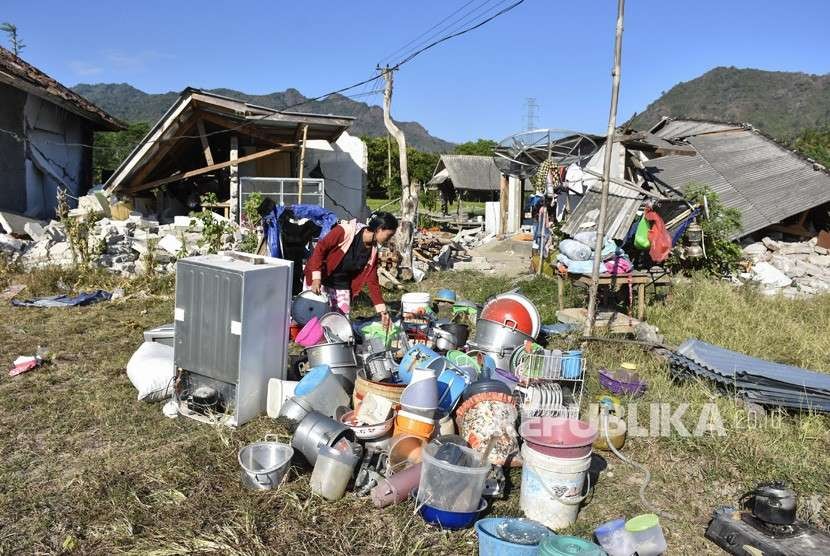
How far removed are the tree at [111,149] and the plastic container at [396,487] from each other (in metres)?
14.2

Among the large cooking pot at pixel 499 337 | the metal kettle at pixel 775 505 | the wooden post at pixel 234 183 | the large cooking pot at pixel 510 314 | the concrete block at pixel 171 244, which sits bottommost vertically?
the metal kettle at pixel 775 505

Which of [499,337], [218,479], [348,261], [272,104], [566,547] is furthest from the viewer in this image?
[272,104]

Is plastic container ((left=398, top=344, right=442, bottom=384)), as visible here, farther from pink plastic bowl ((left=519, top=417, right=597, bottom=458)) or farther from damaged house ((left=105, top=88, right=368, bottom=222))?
damaged house ((left=105, top=88, right=368, bottom=222))

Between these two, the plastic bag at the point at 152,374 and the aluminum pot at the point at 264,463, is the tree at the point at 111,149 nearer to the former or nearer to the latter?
the plastic bag at the point at 152,374

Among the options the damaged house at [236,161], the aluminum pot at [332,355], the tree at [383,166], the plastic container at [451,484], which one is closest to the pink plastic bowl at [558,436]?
the plastic container at [451,484]

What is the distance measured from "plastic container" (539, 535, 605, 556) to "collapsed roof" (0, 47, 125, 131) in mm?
11433

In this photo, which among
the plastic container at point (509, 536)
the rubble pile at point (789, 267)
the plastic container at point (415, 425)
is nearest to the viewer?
the plastic container at point (509, 536)

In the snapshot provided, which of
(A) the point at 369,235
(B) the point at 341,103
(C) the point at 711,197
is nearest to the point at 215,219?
(A) the point at 369,235

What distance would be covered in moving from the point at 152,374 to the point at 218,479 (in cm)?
159

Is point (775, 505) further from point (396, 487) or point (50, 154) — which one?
point (50, 154)

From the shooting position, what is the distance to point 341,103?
160 meters

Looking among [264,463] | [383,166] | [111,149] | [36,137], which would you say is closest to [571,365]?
[264,463]

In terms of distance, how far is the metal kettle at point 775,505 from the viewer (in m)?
3.09

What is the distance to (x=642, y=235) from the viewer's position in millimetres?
7383
